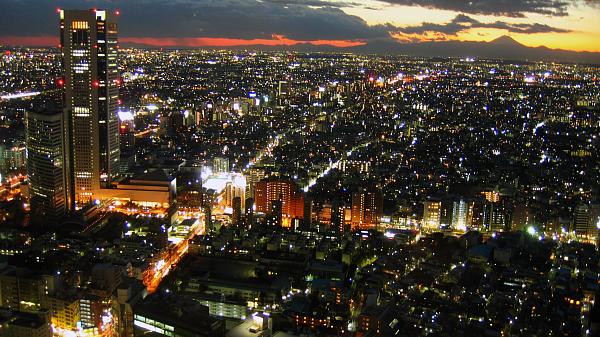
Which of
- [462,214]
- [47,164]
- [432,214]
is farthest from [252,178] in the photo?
[462,214]

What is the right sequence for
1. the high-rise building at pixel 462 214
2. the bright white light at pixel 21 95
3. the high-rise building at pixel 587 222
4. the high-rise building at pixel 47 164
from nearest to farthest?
the high-rise building at pixel 47 164 < the high-rise building at pixel 587 222 < the high-rise building at pixel 462 214 < the bright white light at pixel 21 95

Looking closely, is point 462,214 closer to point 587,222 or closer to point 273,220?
point 587,222

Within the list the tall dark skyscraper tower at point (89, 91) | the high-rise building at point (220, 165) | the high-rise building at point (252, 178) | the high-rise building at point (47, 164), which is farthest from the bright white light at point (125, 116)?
the high-rise building at point (47, 164)

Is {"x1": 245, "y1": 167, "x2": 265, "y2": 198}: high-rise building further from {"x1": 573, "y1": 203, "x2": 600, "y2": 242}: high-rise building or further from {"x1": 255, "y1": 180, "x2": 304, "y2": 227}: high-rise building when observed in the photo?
{"x1": 573, "y1": 203, "x2": 600, "y2": 242}: high-rise building

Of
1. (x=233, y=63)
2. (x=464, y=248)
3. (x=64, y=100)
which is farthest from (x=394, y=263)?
(x=233, y=63)

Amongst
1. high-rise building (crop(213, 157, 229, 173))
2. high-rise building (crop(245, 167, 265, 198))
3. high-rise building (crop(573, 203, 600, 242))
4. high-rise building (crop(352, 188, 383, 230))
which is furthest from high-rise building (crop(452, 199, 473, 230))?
high-rise building (crop(213, 157, 229, 173))

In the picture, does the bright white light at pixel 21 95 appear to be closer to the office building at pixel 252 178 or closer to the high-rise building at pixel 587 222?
the office building at pixel 252 178
